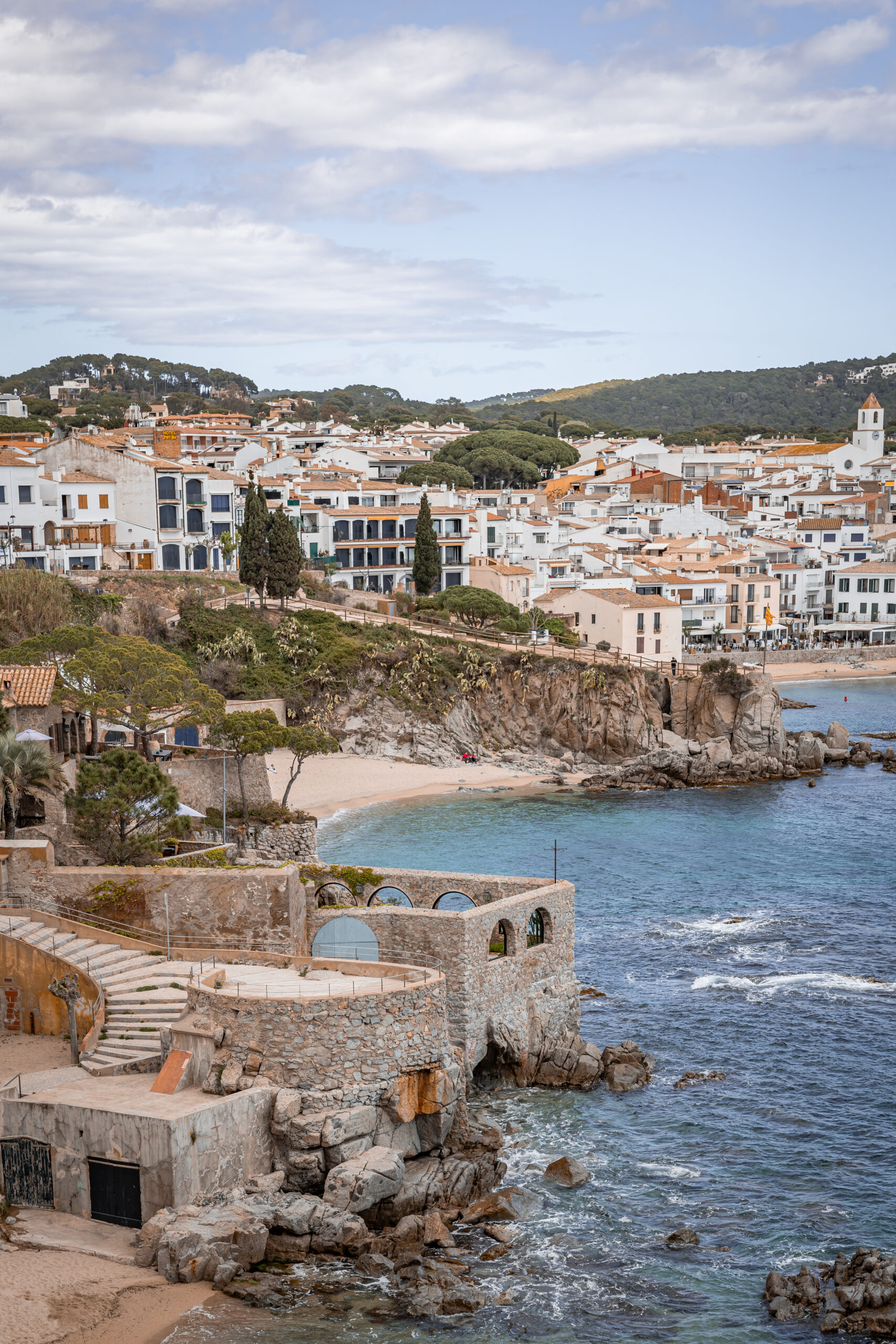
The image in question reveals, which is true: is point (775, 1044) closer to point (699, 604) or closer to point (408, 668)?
point (408, 668)

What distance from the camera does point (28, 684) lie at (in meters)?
36.4

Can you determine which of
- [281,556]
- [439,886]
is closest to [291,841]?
[439,886]

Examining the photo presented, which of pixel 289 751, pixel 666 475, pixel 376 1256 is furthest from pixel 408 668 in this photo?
pixel 666 475

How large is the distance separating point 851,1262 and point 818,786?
4614 cm

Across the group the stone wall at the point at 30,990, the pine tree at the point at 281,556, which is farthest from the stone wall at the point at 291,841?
the pine tree at the point at 281,556

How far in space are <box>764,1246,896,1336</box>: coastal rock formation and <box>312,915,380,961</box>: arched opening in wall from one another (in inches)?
388

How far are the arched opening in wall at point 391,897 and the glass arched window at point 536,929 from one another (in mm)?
2651

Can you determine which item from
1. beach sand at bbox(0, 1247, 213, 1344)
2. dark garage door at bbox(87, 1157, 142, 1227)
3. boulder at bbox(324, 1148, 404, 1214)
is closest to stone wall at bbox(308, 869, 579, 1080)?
boulder at bbox(324, 1148, 404, 1214)

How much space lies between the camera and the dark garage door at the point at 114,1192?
21188mm

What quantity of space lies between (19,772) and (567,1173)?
15.6m

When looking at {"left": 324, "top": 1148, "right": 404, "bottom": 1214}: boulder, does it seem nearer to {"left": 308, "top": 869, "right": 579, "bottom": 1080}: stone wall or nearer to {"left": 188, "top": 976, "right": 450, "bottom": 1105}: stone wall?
{"left": 188, "top": 976, "right": 450, "bottom": 1105}: stone wall

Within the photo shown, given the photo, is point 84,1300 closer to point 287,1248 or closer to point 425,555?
point 287,1248

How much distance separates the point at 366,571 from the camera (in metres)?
88.7

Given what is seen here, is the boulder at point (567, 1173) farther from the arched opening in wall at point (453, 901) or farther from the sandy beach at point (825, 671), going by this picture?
the sandy beach at point (825, 671)
